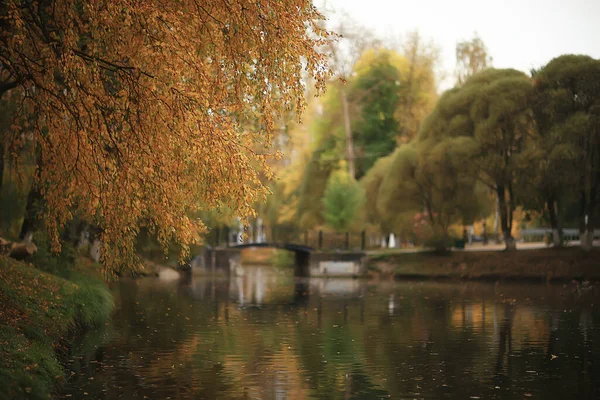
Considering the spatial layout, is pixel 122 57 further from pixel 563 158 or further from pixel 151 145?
pixel 563 158

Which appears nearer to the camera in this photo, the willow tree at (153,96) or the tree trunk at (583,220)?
the willow tree at (153,96)

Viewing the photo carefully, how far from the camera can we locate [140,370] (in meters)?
18.0

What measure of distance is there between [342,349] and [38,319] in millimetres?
7128

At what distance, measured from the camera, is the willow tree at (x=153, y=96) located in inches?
562

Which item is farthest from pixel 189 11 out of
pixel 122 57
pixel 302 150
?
pixel 302 150

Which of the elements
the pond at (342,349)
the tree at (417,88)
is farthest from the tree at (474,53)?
the pond at (342,349)

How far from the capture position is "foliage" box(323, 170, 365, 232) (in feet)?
210

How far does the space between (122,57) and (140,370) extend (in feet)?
21.2

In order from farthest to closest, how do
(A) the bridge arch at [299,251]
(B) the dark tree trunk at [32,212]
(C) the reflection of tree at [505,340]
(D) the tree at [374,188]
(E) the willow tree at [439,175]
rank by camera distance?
(D) the tree at [374,188]
(A) the bridge arch at [299,251]
(E) the willow tree at [439,175]
(B) the dark tree trunk at [32,212]
(C) the reflection of tree at [505,340]

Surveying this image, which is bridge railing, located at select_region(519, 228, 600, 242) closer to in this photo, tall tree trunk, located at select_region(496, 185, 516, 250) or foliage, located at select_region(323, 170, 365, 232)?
tall tree trunk, located at select_region(496, 185, 516, 250)

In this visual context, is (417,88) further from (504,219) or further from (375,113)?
(504,219)

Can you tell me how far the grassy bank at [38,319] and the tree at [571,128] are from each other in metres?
28.1

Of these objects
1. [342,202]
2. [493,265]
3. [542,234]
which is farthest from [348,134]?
[493,265]

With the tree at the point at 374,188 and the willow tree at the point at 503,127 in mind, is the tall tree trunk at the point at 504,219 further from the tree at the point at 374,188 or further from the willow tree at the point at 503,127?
the tree at the point at 374,188
